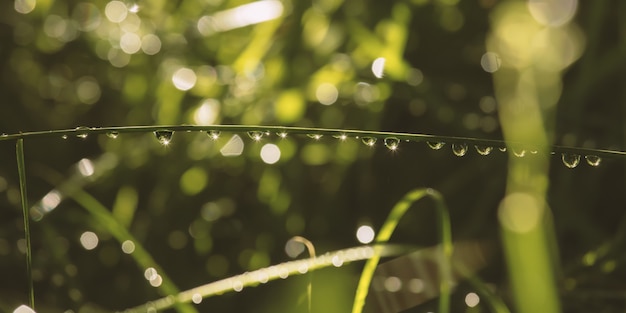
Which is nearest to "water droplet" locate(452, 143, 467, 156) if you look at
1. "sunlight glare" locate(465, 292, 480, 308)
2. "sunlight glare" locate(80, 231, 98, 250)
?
"sunlight glare" locate(465, 292, 480, 308)

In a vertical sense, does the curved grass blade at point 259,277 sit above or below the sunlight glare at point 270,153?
below

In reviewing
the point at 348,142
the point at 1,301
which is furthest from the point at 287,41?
the point at 1,301

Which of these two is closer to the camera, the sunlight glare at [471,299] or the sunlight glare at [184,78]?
the sunlight glare at [471,299]

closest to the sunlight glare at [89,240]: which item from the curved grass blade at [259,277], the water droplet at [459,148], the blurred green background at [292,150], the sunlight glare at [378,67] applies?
the blurred green background at [292,150]

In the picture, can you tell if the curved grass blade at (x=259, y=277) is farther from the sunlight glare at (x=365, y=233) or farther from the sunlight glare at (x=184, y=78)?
the sunlight glare at (x=184, y=78)

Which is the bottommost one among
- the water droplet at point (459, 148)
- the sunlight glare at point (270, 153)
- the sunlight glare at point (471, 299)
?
the sunlight glare at point (471, 299)

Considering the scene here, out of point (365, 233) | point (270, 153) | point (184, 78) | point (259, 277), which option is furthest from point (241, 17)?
point (259, 277)

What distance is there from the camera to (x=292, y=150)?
979mm

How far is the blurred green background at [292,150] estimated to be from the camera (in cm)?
91

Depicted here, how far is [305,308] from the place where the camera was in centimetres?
80

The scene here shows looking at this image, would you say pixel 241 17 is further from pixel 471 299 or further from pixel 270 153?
pixel 471 299

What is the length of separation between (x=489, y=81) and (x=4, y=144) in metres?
0.79

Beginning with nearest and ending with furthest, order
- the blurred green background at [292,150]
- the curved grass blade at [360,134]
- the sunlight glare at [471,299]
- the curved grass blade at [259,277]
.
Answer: the curved grass blade at [360,134] < the curved grass blade at [259,277] < the sunlight glare at [471,299] < the blurred green background at [292,150]

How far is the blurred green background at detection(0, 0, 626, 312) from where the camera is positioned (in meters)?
0.91
